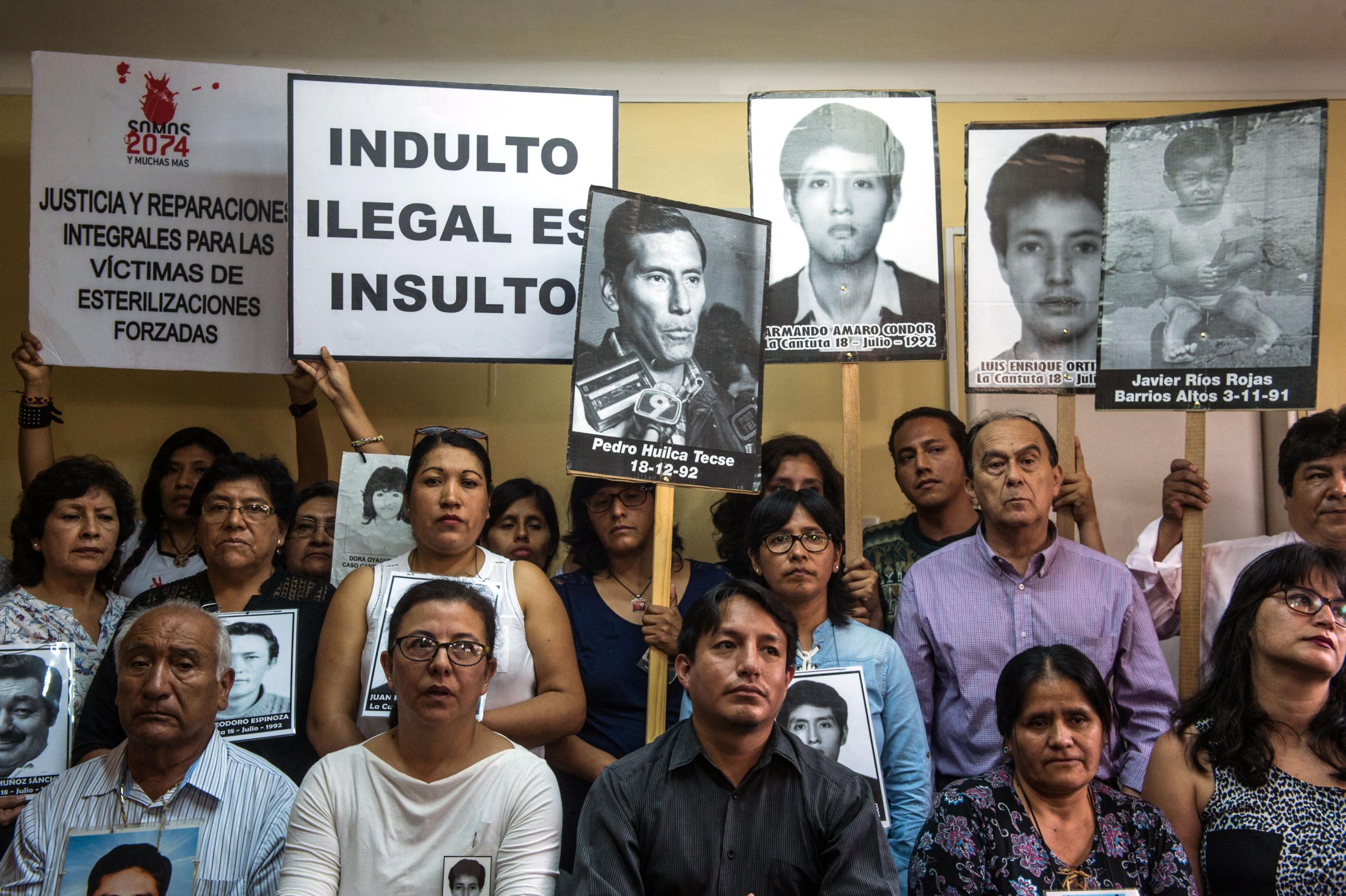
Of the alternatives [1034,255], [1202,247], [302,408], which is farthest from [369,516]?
[1202,247]

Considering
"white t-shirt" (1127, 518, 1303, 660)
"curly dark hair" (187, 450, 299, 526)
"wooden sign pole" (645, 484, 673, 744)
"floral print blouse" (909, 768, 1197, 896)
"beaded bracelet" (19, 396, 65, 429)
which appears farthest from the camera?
"beaded bracelet" (19, 396, 65, 429)

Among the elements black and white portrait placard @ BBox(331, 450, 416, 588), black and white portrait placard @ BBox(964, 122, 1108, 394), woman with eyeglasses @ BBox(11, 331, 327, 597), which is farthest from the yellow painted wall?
black and white portrait placard @ BBox(331, 450, 416, 588)

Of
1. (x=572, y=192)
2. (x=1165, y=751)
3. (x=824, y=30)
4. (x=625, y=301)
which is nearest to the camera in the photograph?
(x=1165, y=751)

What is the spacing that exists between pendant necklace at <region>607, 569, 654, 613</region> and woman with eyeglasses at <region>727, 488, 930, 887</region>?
375 mm

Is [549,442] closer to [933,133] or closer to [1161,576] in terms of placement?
[933,133]

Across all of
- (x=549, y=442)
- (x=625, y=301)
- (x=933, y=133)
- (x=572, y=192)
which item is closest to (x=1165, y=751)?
(x=625, y=301)

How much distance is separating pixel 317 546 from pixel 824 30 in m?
2.98

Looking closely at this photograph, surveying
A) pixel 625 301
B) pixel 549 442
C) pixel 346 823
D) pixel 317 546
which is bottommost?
pixel 346 823

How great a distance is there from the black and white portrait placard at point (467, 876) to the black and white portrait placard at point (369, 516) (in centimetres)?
124

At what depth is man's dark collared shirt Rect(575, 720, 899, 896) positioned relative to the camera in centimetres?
244

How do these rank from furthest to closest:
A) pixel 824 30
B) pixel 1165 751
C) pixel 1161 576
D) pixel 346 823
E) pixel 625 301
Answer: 1. pixel 824 30
2. pixel 1161 576
3. pixel 625 301
4. pixel 1165 751
5. pixel 346 823

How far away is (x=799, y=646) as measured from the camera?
125 inches

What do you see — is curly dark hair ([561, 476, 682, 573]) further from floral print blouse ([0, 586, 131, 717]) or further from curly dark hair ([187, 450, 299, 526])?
floral print blouse ([0, 586, 131, 717])

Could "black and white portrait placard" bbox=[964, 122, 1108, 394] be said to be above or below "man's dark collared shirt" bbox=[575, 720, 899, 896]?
above
